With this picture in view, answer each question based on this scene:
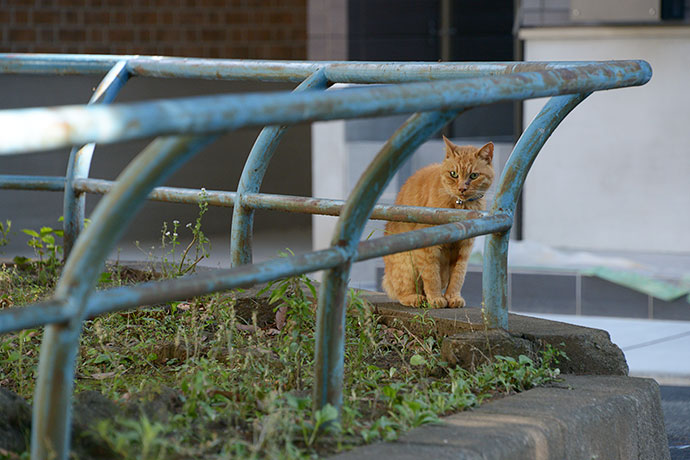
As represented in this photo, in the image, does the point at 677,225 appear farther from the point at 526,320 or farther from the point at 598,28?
the point at 526,320

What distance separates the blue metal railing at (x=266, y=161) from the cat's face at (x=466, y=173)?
0.54 meters

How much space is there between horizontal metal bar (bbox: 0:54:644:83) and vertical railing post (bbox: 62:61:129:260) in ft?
0.15

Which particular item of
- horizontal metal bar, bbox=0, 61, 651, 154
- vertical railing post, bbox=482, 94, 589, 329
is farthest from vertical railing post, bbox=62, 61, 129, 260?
horizontal metal bar, bbox=0, 61, 651, 154

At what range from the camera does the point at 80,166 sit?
9.99ft

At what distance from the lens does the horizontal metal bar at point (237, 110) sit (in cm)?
101

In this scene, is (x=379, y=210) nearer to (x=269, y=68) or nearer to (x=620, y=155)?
(x=269, y=68)

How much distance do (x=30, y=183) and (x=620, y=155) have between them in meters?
4.02

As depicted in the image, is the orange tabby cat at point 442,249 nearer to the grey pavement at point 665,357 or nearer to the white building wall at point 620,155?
the grey pavement at point 665,357

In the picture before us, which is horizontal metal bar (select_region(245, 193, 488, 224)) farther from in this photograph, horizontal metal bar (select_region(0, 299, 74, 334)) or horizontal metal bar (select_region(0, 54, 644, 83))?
horizontal metal bar (select_region(0, 299, 74, 334))

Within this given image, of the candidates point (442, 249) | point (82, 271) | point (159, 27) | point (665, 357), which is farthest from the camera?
point (159, 27)

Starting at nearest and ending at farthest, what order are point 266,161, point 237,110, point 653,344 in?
point 237,110 < point 266,161 < point 653,344

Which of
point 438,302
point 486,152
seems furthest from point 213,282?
point 486,152

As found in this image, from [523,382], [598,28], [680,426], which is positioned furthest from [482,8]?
[523,382]

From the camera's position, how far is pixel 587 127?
601cm
